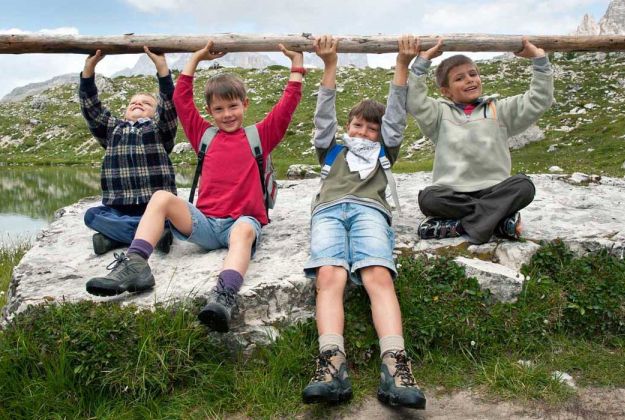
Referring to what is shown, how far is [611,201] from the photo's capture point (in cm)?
739

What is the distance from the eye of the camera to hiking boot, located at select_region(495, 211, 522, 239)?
535 centimetres

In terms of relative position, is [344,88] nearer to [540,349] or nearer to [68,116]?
[68,116]

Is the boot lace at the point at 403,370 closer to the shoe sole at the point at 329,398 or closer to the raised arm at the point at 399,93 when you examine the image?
the shoe sole at the point at 329,398

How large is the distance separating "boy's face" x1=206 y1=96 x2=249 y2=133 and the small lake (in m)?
8.12

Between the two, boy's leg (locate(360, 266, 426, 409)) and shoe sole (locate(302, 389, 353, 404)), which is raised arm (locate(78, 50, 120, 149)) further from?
shoe sole (locate(302, 389, 353, 404))

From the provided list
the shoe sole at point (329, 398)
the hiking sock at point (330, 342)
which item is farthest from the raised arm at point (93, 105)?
the shoe sole at point (329, 398)

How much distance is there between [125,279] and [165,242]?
1.13 m

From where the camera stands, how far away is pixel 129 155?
5832mm

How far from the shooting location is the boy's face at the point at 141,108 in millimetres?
6035

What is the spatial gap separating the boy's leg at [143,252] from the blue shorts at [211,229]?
0.25ft

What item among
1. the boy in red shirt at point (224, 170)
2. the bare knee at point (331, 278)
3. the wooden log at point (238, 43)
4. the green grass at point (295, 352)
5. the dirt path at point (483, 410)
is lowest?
the dirt path at point (483, 410)

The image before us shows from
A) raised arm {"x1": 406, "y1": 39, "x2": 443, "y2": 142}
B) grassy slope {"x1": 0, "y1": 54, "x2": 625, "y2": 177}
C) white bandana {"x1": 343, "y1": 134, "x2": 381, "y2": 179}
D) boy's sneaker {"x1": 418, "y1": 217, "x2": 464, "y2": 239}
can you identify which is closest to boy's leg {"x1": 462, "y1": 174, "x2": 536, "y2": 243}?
boy's sneaker {"x1": 418, "y1": 217, "x2": 464, "y2": 239}

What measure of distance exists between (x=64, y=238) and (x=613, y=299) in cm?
599

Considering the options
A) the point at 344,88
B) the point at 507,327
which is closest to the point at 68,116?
the point at 344,88
